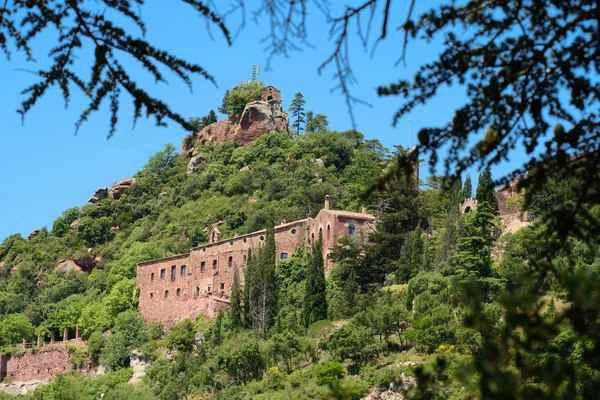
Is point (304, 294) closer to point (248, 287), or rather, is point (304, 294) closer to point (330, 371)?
point (248, 287)

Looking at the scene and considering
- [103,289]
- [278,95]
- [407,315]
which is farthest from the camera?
[278,95]

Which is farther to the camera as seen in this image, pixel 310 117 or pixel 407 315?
pixel 310 117

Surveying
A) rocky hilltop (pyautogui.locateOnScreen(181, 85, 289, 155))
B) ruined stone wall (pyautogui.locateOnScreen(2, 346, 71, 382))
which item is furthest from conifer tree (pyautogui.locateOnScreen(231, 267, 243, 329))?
rocky hilltop (pyautogui.locateOnScreen(181, 85, 289, 155))

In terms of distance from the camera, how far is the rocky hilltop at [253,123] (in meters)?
83.4

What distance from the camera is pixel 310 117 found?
295 feet

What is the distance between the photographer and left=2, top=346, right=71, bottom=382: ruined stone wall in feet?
192

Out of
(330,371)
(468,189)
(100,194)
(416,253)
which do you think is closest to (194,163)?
(100,194)

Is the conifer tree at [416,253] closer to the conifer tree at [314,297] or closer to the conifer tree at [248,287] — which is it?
the conifer tree at [314,297]

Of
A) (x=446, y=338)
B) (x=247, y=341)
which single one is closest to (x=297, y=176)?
(x=247, y=341)

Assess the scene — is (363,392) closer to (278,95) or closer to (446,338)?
(446,338)

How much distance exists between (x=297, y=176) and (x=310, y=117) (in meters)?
20.3

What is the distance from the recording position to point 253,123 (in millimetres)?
83688

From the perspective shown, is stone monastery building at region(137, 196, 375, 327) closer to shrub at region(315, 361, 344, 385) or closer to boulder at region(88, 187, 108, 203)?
shrub at region(315, 361, 344, 385)

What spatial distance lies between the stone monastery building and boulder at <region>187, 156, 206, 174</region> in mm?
24925
